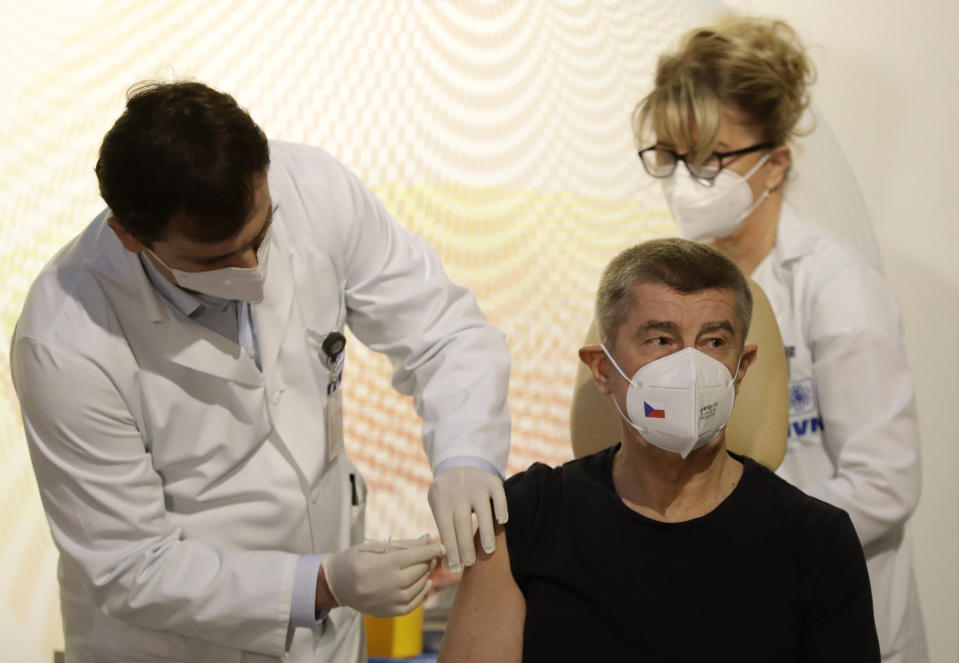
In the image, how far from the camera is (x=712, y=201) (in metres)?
2.00

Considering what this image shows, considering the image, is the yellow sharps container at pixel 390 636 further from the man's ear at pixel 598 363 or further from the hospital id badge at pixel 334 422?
the man's ear at pixel 598 363

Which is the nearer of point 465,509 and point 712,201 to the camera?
point 465,509

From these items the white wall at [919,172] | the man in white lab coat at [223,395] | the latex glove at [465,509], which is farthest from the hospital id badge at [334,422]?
the white wall at [919,172]

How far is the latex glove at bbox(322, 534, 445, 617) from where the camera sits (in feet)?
4.57

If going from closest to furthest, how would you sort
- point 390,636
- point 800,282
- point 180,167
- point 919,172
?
point 180,167, point 800,282, point 390,636, point 919,172

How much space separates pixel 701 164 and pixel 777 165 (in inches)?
7.1

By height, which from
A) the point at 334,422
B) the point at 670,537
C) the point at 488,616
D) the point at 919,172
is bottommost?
the point at 488,616

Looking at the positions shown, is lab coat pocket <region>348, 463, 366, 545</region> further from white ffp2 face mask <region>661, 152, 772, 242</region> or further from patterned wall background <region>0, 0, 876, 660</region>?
white ffp2 face mask <region>661, 152, 772, 242</region>

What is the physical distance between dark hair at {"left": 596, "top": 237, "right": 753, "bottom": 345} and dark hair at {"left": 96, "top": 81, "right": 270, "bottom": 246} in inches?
22.4

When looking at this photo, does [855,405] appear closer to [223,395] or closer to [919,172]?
[223,395]

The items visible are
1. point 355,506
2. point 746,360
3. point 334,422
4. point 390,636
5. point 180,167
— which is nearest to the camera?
point 180,167

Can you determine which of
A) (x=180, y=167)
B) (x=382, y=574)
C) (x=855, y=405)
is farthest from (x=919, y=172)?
(x=180, y=167)

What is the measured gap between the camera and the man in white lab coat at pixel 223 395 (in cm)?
133

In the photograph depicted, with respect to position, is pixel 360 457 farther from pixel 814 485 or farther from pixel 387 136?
pixel 814 485
